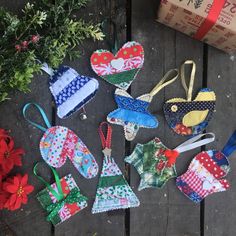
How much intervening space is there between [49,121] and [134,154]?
29cm

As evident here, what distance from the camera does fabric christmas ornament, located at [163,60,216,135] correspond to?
136 cm

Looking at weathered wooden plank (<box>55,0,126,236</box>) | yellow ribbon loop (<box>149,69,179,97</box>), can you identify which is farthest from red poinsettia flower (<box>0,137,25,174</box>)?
yellow ribbon loop (<box>149,69,179,97</box>)

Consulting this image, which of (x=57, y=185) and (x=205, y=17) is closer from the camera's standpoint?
(x=205, y=17)

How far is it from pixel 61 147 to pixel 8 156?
17 cm

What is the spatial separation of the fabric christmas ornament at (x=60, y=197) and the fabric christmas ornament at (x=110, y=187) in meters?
0.06

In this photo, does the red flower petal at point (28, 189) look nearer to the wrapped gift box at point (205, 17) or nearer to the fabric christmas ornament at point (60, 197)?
the fabric christmas ornament at point (60, 197)

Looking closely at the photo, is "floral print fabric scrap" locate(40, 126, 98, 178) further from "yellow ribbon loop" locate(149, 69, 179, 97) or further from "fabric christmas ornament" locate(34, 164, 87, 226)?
"yellow ribbon loop" locate(149, 69, 179, 97)

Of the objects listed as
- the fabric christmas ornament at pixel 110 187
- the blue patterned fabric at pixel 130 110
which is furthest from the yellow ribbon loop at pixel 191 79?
the fabric christmas ornament at pixel 110 187

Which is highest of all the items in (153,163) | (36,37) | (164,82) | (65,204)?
(36,37)

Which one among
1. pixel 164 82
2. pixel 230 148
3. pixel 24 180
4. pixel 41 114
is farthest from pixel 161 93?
pixel 24 180

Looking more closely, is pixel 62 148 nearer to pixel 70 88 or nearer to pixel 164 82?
pixel 70 88

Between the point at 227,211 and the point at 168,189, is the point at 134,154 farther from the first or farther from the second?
the point at 227,211

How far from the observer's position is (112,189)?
138cm

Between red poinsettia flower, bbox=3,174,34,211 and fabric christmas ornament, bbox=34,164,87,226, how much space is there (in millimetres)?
75
